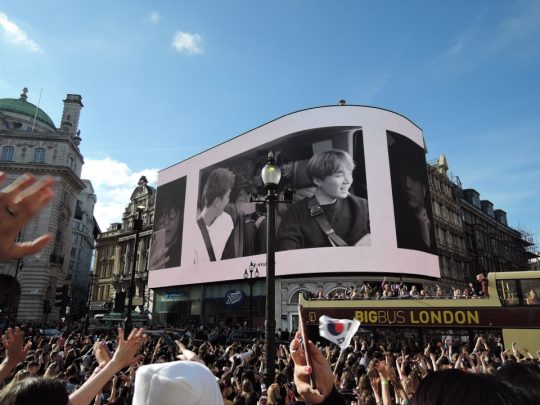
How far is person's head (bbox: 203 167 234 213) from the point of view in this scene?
4459 centimetres

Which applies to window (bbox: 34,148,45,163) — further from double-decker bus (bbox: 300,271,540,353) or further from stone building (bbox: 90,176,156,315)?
double-decker bus (bbox: 300,271,540,353)

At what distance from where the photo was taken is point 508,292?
53.8 feet

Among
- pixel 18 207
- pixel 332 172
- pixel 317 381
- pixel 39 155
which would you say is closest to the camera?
pixel 18 207

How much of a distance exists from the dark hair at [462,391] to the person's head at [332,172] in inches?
1397

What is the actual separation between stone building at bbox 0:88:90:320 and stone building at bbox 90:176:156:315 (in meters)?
11.8

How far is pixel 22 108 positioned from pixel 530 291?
65.0 meters

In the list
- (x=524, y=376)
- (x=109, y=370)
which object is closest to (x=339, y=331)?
(x=524, y=376)

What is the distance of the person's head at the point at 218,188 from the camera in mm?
44594

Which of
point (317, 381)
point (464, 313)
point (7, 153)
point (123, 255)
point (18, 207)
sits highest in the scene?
point (7, 153)

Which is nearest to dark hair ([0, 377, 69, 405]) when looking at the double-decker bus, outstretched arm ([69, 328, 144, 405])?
outstretched arm ([69, 328, 144, 405])

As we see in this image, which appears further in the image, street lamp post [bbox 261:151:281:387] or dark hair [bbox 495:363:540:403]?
street lamp post [bbox 261:151:281:387]

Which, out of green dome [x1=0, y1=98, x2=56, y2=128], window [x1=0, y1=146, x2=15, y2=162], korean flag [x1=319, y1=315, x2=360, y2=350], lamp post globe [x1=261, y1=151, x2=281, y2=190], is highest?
green dome [x1=0, y1=98, x2=56, y2=128]

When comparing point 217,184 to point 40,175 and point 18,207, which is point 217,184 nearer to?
point 40,175

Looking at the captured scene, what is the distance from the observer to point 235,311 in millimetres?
41875
